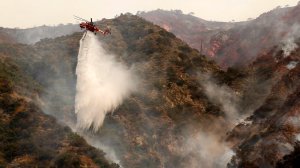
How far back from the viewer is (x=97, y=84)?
2040 inches

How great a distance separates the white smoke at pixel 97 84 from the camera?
152 ft

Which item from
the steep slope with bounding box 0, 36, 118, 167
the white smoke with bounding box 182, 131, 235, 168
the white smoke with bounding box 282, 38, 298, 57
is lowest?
the white smoke with bounding box 182, 131, 235, 168

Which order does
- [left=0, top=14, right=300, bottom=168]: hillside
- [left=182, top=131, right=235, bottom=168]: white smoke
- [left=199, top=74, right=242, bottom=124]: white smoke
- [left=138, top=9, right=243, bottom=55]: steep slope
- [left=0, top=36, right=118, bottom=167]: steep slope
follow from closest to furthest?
1. [left=0, top=36, right=118, bottom=167]: steep slope
2. [left=0, top=14, right=300, bottom=168]: hillside
3. [left=182, top=131, right=235, bottom=168]: white smoke
4. [left=199, top=74, right=242, bottom=124]: white smoke
5. [left=138, top=9, right=243, bottom=55]: steep slope

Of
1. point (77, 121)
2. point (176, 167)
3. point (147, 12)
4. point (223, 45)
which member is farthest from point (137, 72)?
point (147, 12)

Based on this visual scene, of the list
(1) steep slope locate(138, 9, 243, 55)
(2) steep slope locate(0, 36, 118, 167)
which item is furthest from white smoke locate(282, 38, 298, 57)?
(2) steep slope locate(0, 36, 118, 167)

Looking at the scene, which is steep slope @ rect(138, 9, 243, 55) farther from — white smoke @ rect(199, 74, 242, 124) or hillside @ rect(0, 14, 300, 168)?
white smoke @ rect(199, 74, 242, 124)

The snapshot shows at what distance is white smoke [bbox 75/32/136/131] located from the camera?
46188mm

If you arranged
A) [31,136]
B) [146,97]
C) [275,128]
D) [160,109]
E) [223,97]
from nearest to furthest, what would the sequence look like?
[31,136] → [275,128] → [160,109] → [146,97] → [223,97]

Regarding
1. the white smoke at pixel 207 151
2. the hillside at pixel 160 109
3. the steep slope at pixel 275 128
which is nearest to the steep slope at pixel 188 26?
the hillside at pixel 160 109

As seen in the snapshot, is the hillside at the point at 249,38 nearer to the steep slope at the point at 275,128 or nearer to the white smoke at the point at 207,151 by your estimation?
the steep slope at the point at 275,128

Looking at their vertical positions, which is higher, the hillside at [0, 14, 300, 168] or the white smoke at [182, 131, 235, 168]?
the hillside at [0, 14, 300, 168]

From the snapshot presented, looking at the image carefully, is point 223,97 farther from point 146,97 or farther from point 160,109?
point 146,97

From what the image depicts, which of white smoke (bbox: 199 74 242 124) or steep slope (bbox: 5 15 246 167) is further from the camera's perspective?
white smoke (bbox: 199 74 242 124)

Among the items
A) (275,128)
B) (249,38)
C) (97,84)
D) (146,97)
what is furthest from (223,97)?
(249,38)
